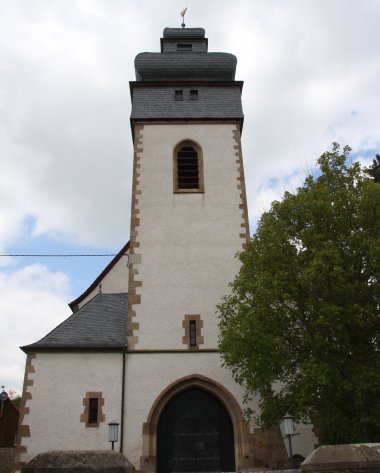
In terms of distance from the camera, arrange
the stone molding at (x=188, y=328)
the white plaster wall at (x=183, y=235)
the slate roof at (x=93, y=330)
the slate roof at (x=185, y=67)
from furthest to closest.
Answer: the slate roof at (x=185, y=67) → the white plaster wall at (x=183, y=235) → the stone molding at (x=188, y=328) → the slate roof at (x=93, y=330)

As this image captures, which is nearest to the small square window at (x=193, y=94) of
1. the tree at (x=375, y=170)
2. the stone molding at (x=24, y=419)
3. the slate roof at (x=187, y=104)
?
the slate roof at (x=187, y=104)

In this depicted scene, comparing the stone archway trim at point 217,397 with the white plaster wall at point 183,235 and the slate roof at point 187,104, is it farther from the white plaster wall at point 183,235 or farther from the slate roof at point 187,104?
the slate roof at point 187,104

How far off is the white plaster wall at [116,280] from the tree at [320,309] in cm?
779

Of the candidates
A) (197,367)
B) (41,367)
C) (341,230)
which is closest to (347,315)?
(341,230)

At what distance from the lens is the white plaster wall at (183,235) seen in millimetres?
16359

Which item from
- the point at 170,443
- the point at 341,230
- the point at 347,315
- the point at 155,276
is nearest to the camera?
the point at 347,315

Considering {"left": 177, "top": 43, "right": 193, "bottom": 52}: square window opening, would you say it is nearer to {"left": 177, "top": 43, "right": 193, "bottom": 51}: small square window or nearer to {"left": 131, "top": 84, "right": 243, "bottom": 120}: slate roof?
{"left": 177, "top": 43, "right": 193, "bottom": 51}: small square window

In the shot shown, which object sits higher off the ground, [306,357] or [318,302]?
[318,302]

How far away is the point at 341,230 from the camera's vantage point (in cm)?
1267

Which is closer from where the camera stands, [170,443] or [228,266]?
[170,443]

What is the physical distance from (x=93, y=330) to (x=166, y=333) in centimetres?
226

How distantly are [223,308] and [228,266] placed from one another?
125 inches

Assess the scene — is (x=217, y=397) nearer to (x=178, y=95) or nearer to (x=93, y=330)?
(x=93, y=330)

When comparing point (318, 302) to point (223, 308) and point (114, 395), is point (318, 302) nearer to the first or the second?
point (223, 308)
